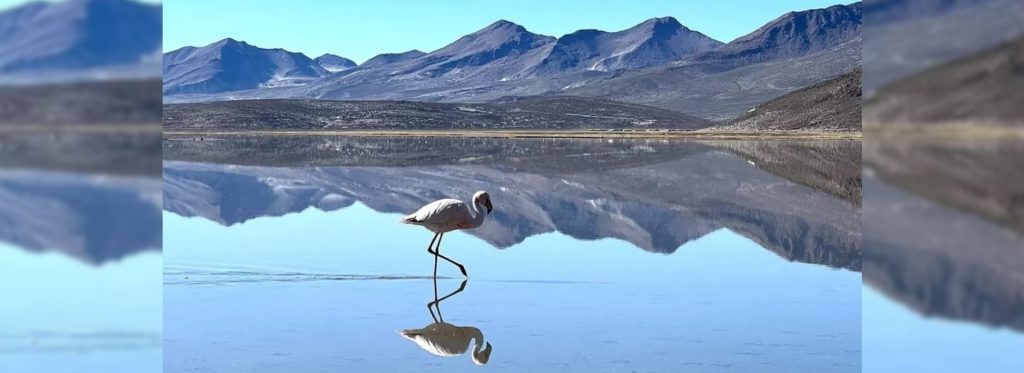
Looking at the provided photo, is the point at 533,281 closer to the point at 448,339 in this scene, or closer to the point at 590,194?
the point at 448,339

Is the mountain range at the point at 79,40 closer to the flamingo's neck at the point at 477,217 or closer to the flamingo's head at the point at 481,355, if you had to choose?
the flamingo's head at the point at 481,355

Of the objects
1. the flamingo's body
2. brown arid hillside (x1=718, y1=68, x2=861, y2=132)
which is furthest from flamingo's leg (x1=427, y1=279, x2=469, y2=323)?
brown arid hillside (x1=718, y1=68, x2=861, y2=132)

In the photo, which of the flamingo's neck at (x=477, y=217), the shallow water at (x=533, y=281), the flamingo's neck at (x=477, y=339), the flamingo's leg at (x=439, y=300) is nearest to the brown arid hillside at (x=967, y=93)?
the shallow water at (x=533, y=281)

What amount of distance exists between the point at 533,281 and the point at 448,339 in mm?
3010

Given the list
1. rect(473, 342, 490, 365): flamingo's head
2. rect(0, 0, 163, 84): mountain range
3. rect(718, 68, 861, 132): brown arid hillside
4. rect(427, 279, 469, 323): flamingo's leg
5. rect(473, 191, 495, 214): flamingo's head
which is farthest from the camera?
rect(718, 68, 861, 132): brown arid hillside

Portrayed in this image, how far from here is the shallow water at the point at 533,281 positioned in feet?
23.9

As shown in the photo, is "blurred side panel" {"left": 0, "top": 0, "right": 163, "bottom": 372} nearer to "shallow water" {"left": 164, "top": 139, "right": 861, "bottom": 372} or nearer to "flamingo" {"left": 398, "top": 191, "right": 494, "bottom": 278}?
"shallow water" {"left": 164, "top": 139, "right": 861, "bottom": 372}

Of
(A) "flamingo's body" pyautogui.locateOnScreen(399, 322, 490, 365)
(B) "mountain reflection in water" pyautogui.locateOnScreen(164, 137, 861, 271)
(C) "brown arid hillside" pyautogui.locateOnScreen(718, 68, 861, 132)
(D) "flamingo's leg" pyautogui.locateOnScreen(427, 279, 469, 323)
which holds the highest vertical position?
(C) "brown arid hillside" pyautogui.locateOnScreen(718, 68, 861, 132)

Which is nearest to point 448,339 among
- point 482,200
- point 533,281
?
point 533,281

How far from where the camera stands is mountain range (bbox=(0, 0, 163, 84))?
3211mm

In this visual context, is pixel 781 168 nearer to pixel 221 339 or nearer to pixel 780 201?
pixel 780 201

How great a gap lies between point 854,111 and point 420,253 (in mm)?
87827

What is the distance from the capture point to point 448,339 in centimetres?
792

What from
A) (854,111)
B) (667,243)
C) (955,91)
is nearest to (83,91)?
(955,91)
